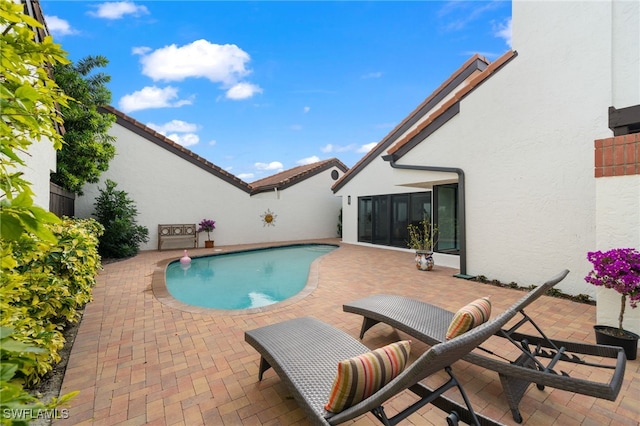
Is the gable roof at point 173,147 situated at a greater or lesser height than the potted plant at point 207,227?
greater


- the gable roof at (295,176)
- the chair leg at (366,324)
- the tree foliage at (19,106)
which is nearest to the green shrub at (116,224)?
the gable roof at (295,176)

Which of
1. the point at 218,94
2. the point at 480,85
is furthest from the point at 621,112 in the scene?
the point at 218,94

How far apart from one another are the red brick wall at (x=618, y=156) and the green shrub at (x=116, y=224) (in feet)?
46.6

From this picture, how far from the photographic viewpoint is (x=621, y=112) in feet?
14.0

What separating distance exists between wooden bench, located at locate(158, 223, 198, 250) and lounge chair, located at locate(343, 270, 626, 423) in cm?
1240

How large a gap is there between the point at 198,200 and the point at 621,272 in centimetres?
1560

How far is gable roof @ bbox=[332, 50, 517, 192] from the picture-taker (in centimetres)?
776

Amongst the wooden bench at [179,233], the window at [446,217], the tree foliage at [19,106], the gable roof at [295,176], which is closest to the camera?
the tree foliage at [19,106]

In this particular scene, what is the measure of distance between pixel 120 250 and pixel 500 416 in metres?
13.0

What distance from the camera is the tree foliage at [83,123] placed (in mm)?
9922

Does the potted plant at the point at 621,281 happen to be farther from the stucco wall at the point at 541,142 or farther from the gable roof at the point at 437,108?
the gable roof at the point at 437,108

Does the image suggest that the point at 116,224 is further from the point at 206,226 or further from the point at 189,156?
the point at 189,156

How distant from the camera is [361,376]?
1.90 metres

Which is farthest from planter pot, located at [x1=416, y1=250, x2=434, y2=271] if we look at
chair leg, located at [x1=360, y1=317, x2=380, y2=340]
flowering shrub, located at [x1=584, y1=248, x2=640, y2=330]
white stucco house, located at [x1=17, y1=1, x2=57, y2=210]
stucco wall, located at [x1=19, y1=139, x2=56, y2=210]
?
stucco wall, located at [x1=19, y1=139, x2=56, y2=210]
